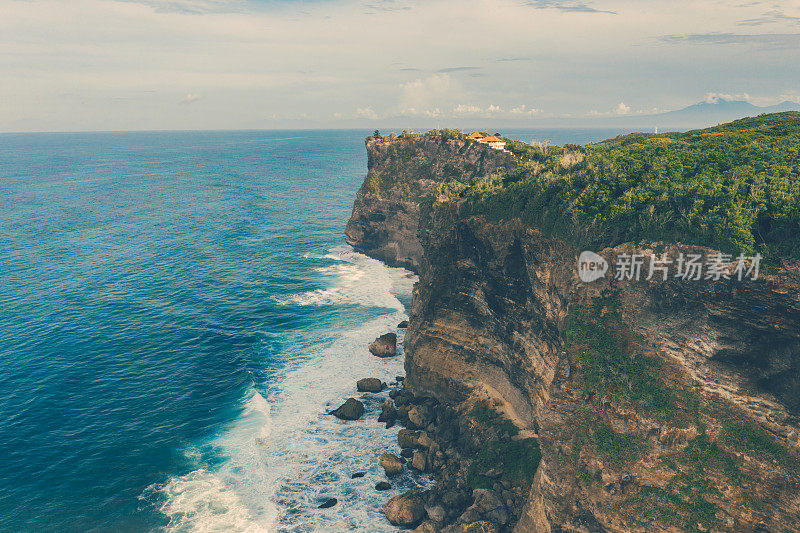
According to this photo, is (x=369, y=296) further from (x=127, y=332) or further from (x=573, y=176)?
(x=573, y=176)

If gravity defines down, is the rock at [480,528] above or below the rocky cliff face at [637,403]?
below

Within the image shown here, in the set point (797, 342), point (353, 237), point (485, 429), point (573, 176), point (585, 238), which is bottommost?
point (485, 429)

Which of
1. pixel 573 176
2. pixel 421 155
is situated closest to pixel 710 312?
pixel 573 176

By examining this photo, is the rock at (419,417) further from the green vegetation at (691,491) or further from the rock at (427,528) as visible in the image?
the green vegetation at (691,491)

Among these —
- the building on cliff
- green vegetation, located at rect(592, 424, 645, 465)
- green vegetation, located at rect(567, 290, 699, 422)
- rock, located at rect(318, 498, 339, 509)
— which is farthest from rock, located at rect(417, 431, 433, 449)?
the building on cliff

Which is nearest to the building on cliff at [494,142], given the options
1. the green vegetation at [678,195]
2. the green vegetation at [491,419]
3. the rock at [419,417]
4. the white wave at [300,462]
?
the green vegetation at [678,195]

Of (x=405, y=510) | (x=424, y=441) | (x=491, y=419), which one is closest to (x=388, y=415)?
(x=424, y=441)
